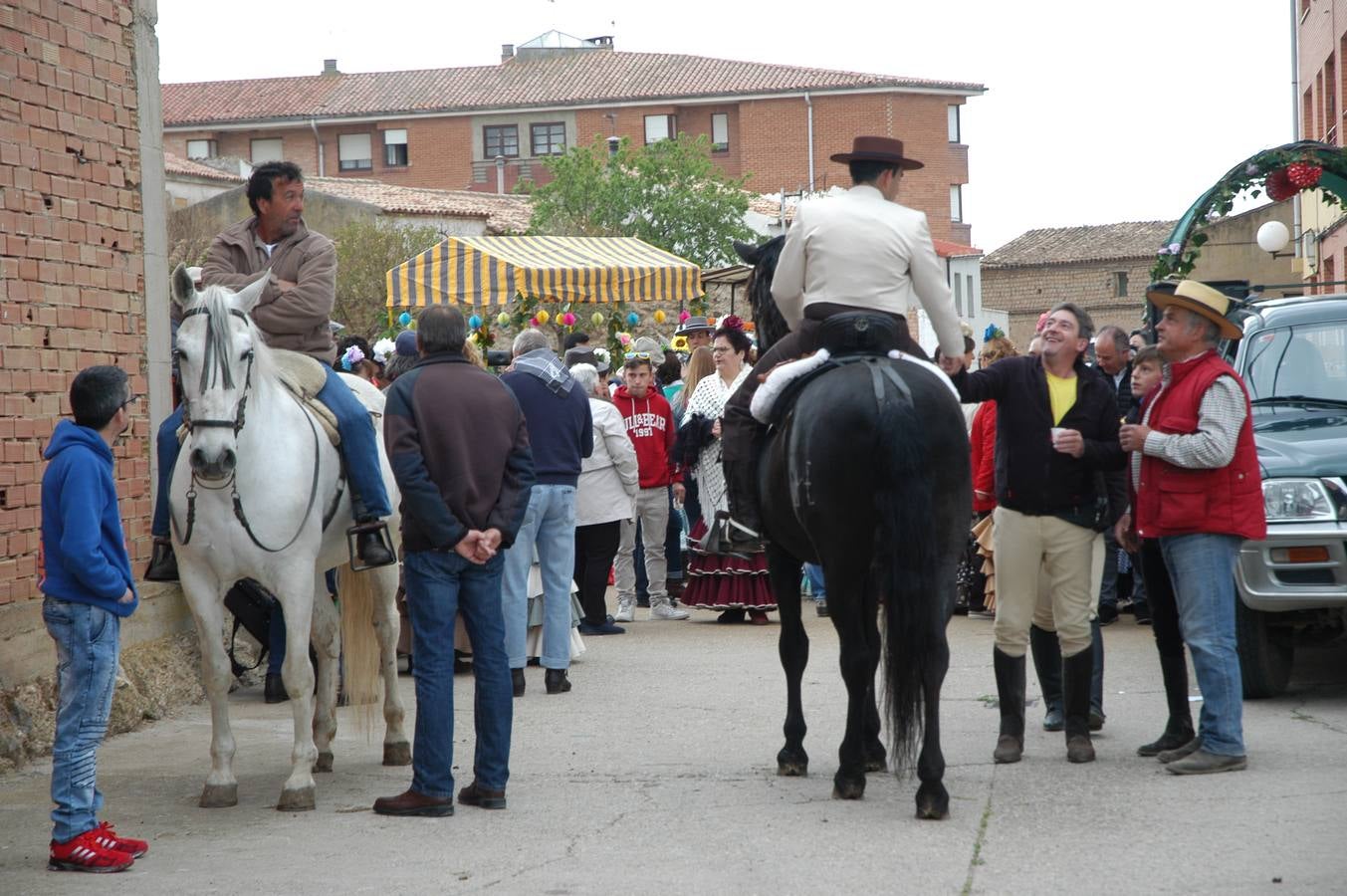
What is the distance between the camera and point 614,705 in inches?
396

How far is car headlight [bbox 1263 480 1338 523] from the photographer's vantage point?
8648mm

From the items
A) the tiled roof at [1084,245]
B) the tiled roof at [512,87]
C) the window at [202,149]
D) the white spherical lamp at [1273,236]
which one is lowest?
the white spherical lamp at [1273,236]

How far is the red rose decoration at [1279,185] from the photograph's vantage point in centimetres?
1559

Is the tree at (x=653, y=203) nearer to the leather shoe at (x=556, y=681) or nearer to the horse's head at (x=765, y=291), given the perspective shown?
the leather shoe at (x=556, y=681)

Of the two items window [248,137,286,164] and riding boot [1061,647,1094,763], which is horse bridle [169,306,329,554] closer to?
riding boot [1061,647,1094,763]

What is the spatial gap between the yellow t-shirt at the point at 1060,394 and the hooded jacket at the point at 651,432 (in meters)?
7.19

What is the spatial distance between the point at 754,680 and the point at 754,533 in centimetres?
316

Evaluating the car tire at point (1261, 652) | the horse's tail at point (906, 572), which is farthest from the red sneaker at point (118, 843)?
the car tire at point (1261, 652)

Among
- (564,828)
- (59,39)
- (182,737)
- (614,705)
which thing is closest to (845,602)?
(564,828)

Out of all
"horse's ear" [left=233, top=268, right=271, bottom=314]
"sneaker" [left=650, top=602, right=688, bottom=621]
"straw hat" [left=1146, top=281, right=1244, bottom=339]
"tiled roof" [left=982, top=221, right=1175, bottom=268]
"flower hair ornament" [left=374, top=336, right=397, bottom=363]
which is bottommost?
"sneaker" [left=650, top=602, right=688, bottom=621]

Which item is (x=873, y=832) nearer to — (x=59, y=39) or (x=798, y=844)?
(x=798, y=844)

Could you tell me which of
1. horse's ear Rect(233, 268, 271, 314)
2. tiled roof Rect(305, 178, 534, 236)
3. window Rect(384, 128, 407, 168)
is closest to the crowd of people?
horse's ear Rect(233, 268, 271, 314)

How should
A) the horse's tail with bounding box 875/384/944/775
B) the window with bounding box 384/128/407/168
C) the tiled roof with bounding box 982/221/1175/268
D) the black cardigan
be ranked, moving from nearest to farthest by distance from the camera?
the horse's tail with bounding box 875/384/944/775
the black cardigan
the tiled roof with bounding box 982/221/1175/268
the window with bounding box 384/128/407/168

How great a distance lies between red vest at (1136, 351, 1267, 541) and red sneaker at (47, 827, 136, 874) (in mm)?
4615
